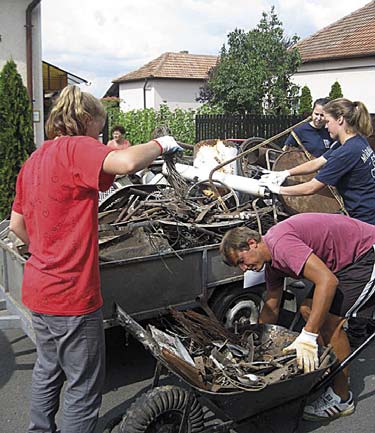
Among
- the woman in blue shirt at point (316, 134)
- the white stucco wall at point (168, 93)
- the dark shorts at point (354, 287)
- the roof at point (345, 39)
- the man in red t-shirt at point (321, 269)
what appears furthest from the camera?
the white stucco wall at point (168, 93)

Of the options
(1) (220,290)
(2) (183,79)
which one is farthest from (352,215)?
(2) (183,79)

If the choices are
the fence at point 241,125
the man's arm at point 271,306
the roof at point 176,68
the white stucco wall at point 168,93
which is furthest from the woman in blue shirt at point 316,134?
the roof at point 176,68

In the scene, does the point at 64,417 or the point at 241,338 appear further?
the point at 241,338

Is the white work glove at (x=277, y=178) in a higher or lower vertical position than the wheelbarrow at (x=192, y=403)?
higher

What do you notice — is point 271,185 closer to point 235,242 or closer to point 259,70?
point 235,242

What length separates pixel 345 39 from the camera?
930 inches

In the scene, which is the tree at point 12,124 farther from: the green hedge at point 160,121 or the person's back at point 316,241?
the green hedge at point 160,121

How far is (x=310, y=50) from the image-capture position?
24.7 meters

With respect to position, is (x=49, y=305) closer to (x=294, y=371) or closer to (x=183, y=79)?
(x=294, y=371)

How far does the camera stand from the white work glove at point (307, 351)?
314 cm

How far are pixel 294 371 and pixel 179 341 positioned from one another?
0.69 metres

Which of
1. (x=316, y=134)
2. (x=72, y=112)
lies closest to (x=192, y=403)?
(x=72, y=112)

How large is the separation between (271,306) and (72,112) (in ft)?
6.28

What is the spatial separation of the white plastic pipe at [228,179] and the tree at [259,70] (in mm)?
14518
